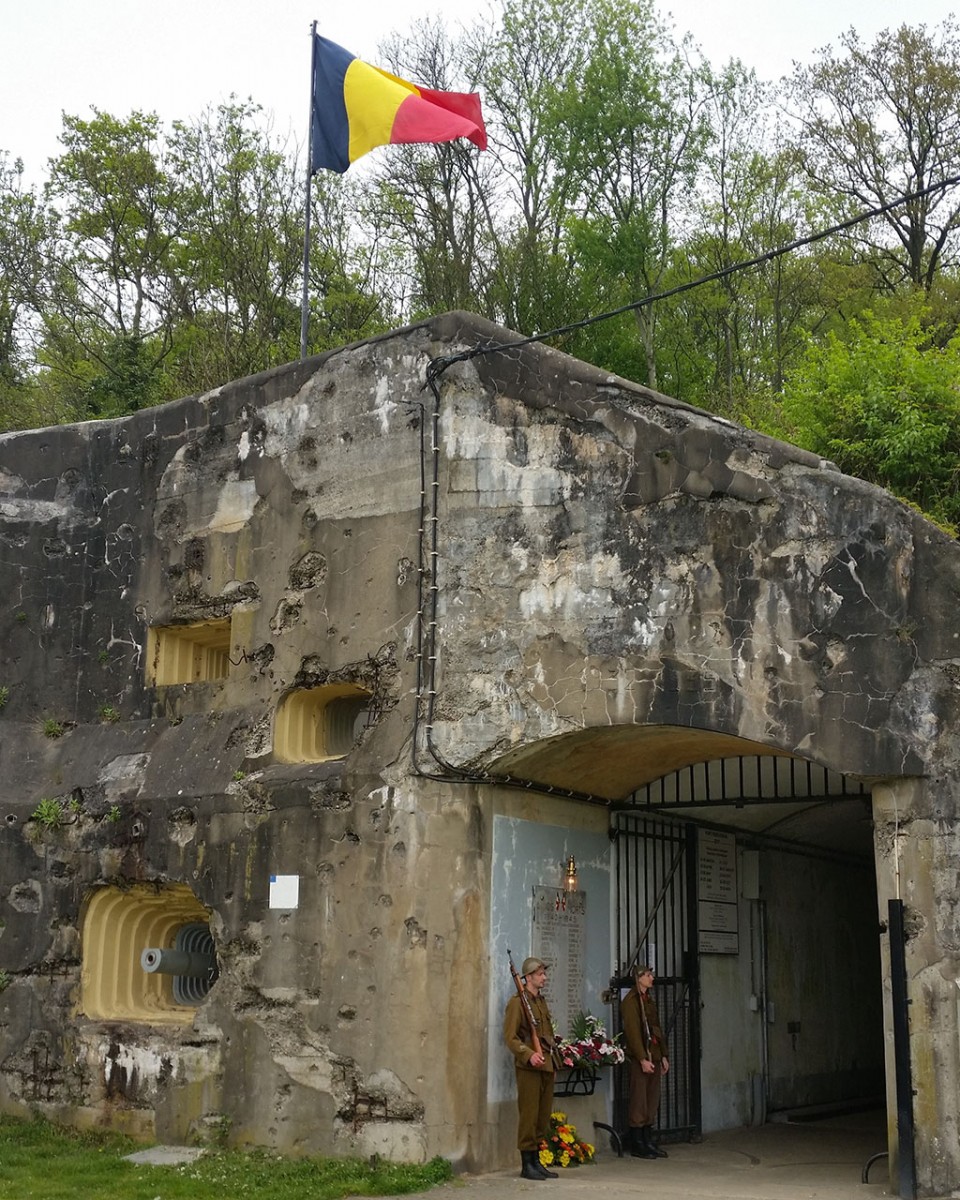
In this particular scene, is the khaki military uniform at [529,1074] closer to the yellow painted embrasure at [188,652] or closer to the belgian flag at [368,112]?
the yellow painted embrasure at [188,652]

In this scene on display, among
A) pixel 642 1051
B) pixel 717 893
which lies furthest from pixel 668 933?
pixel 642 1051

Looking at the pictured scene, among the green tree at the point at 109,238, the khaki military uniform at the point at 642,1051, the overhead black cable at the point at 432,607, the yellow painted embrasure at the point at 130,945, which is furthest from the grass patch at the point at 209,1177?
the green tree at the point at 109,238

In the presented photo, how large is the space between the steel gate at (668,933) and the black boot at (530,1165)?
7.38 feet

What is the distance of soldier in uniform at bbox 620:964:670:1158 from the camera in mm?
12070

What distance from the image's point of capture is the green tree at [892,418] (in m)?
16.6

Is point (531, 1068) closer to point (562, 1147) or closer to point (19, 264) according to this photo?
point (562, 1147)

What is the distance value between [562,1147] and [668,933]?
2.91 m

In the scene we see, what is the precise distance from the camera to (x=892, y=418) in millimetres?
17047

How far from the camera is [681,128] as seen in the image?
1129 inches

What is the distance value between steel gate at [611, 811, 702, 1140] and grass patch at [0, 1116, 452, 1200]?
3231mm

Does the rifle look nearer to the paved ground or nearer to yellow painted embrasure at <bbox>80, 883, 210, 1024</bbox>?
the paved ground

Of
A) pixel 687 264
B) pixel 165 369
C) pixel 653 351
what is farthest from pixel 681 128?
pixel 165 369

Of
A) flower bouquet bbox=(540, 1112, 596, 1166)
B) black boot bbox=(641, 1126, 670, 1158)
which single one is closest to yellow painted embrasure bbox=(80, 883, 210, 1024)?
flower bouquet bbox=(540, 1112, 596, 1166)

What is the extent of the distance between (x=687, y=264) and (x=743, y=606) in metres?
18.9
